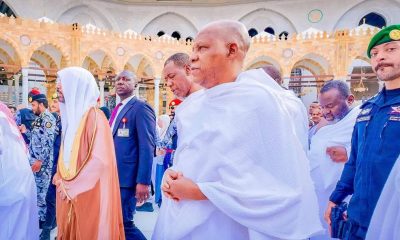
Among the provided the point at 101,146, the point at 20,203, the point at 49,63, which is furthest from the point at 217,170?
the point at 49,63

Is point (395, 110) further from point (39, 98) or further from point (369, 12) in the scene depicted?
point (369, 12)

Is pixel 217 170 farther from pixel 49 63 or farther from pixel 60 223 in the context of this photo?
pixel 49 63

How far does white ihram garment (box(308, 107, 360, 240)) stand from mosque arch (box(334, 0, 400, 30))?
1867cm

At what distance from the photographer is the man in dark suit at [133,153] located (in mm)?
2992

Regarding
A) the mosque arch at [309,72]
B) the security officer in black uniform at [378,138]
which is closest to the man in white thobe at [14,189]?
the security officer in black uniform at [378,138]

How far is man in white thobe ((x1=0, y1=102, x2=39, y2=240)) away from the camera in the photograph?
2.81 metres

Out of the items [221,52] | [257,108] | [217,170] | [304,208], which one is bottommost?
[304,208]

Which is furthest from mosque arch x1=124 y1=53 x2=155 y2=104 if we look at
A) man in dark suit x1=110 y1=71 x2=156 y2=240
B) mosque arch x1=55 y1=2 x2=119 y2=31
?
man in dark suit x1=110 y1=71 x2=156 y2=240

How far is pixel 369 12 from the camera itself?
1936 cm

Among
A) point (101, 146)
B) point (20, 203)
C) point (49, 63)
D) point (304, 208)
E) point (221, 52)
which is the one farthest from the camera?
point (49, 63)

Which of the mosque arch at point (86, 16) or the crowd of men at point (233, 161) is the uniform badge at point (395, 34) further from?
the mosque arch at point (86, 16)

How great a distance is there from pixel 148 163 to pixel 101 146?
2.18 ft

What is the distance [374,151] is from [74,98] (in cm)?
207

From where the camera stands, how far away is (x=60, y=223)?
8.09 ft
